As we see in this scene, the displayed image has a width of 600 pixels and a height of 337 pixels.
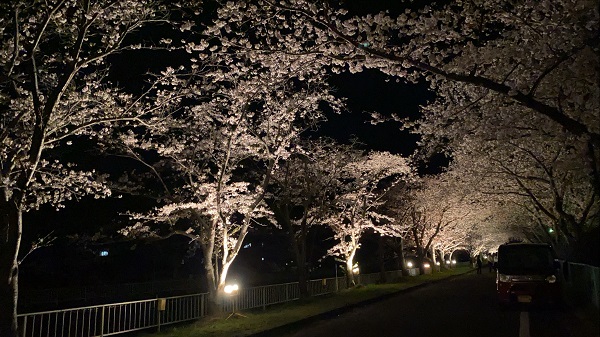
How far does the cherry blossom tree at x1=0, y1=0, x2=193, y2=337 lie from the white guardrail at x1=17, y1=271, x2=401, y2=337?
7.31ft

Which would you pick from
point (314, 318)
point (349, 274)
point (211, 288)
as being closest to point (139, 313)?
point (211, 288)

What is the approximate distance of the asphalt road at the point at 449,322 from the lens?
11531mm

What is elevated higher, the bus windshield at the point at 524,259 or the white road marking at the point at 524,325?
the bus windshield at the point at 524,259

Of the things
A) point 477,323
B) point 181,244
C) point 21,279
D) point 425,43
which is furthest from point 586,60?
point 181,244

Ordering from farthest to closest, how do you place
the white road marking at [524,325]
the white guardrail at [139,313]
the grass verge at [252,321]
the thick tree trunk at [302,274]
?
1. the thick tree trunk at [302,274]
2. the grass verge at [252,321]
3. the white guardrail at [139,313]
4. the white road marking at [524,325]

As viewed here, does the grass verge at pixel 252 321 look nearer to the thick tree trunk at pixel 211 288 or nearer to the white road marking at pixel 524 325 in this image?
the thick tree trunk at pixel 211 288

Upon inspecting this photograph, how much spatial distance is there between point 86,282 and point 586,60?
29039 mm

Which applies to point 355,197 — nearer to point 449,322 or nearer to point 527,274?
point 527,274

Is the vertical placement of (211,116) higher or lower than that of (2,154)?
higher

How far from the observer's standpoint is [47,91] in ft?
40.7

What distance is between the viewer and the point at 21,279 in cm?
2634

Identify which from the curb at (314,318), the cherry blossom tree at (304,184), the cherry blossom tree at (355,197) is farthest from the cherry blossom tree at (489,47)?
the cherry blossom tree at (355,197)

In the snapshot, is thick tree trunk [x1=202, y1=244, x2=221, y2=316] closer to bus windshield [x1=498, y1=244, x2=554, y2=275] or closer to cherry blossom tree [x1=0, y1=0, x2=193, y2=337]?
cherry blossom tree [x1=0, y1=0, x2=193, y2=337]

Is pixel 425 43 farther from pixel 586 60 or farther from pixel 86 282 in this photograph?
pixel 86 282
